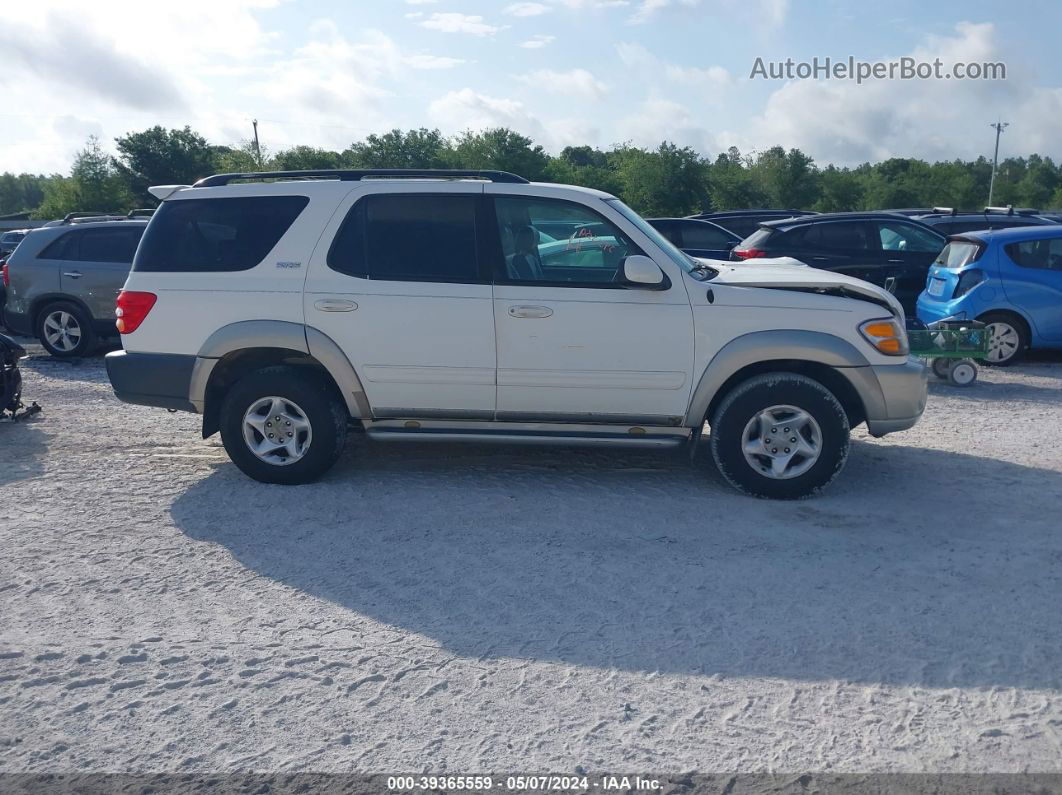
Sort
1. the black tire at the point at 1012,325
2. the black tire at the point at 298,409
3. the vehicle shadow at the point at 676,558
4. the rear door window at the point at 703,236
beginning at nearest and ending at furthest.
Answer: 1. the vehicle shadow at the point at 676,558
2. the black tire at the point at 298,409
3. the black tire at the point at 1012,325
4. the rear door window at the point at 703,236

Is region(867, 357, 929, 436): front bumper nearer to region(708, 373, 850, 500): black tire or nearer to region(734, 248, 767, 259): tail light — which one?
region(708, 373, 850, 500): black tire

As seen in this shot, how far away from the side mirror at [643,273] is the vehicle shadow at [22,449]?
462 centimetres

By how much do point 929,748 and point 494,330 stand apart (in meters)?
3.68

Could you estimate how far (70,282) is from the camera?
41.6 ft

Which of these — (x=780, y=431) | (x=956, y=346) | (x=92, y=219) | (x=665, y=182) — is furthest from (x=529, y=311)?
(x=665, y=182)

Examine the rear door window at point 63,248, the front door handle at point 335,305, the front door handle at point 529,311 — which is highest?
the rear door window at point 63,248

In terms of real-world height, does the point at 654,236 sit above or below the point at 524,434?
above

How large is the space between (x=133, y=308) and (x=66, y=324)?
23.2ft

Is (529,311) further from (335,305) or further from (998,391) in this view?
(998,391)

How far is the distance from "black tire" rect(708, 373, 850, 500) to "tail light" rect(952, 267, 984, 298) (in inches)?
225

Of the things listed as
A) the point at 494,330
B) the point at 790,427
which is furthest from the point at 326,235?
the point at 790,427

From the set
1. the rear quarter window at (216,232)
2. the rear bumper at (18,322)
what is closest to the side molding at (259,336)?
the rear quarter window at (216,232)

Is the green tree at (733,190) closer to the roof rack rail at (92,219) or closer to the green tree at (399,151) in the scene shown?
the green tree at (399,151)

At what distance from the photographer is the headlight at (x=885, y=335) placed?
614cm
